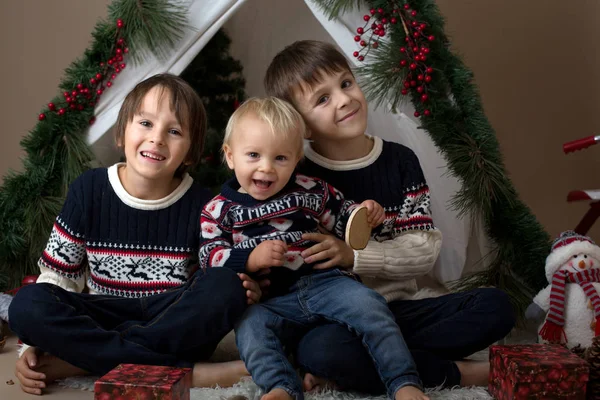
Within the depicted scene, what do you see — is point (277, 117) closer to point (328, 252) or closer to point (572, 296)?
point (328, 252)

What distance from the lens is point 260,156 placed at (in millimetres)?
1416

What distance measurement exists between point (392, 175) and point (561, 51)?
1.18 meters

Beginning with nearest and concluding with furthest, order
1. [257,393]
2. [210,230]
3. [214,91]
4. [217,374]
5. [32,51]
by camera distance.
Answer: [257,393] < [217,374] < [210,230] < [214,91] < [32,51]

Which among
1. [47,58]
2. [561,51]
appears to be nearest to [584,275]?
[561,51]

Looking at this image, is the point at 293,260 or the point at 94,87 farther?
the point at 94,87

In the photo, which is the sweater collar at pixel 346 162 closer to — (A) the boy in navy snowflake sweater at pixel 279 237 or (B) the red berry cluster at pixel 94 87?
(A) the boy in navy snowflake sweater at pixel 279 237

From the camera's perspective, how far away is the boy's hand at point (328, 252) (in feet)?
4.68

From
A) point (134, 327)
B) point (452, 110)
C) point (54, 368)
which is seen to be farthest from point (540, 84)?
point (54, 368)

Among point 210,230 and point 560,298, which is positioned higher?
point 210,230

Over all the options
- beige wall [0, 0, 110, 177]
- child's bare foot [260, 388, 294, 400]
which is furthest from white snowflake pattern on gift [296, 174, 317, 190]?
beige wall [0, 0, 110, 177]

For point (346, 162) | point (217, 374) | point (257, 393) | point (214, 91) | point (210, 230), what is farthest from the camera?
point (214, 91)

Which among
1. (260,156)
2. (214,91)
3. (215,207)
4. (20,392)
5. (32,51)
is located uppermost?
(32,51)

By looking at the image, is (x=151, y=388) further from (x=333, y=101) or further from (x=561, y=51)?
(x=561, y=51)

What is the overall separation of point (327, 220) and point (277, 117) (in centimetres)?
24
